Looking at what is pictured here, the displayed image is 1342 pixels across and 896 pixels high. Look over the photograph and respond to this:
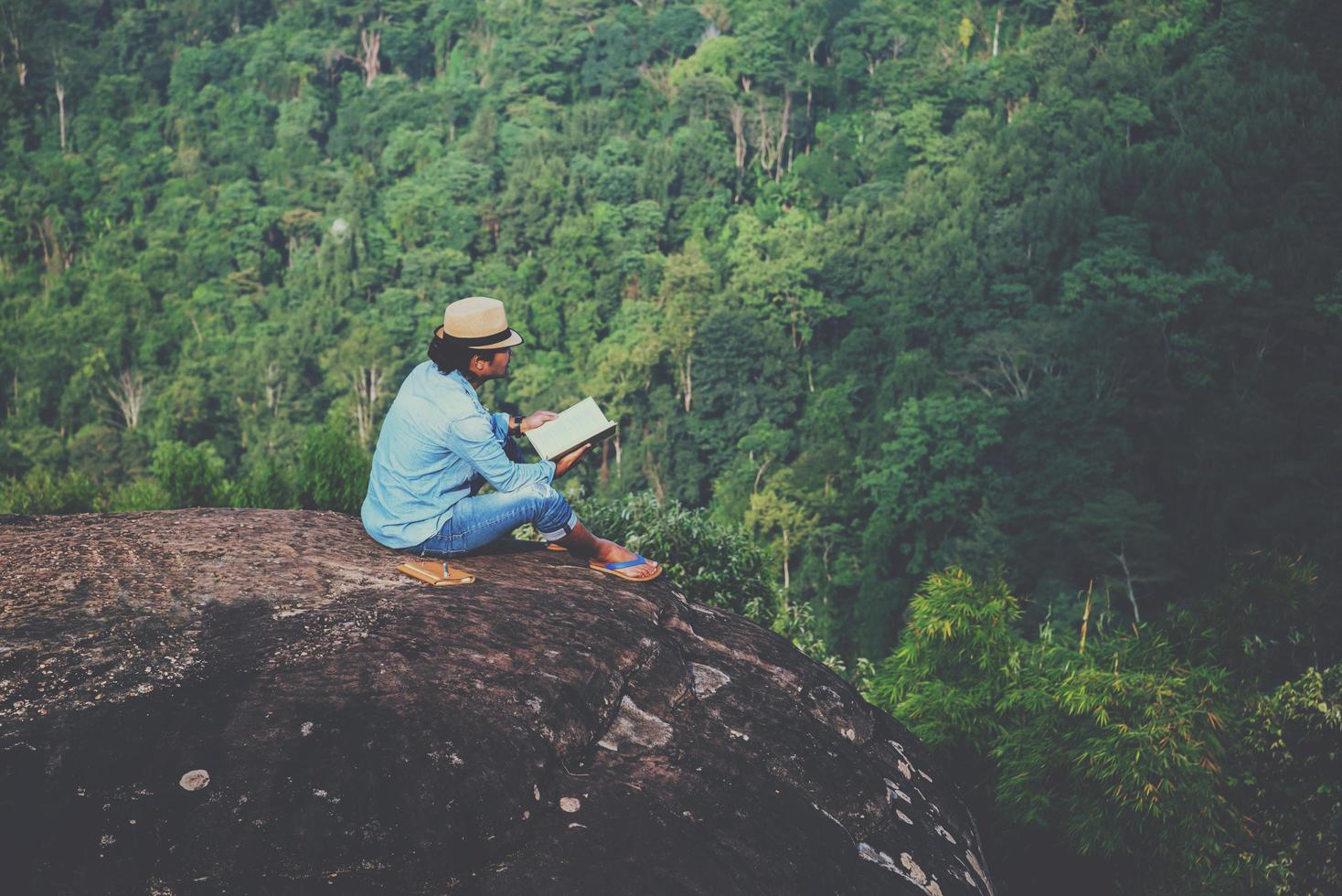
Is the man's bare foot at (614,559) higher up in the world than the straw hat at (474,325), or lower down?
lower down

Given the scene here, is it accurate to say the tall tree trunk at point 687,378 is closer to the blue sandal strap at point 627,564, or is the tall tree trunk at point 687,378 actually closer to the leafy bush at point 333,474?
the leafy bush at point 333,474

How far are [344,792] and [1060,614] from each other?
3126 cm

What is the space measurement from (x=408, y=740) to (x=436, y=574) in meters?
1.12

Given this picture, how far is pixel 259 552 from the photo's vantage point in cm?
511

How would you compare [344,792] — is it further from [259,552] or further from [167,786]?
[259,552]

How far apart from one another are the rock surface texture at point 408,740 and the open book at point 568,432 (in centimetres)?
50

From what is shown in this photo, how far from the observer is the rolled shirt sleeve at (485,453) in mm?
4988

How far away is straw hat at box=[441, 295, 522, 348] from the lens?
509 centimetres

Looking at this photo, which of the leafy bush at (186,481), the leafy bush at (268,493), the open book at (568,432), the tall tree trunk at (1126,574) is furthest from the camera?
the tall tree trunk at (1126,574)

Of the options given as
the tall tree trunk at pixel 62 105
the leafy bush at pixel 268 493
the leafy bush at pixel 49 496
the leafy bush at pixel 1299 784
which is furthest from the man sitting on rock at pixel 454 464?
the tall tree trunk at pixel 62 105

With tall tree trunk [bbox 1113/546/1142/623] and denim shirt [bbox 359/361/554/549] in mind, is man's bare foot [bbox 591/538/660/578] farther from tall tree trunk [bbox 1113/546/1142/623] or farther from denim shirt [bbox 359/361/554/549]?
tall tree trunk [bbox 1113/546/1142/623]

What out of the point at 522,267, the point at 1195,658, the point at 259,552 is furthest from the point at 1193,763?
the point at 522,267

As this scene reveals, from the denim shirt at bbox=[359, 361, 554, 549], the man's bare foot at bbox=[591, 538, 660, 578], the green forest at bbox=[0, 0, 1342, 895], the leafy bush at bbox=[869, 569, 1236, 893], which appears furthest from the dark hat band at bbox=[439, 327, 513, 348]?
the green forest at bbox=[0, 0, 1342, 895]

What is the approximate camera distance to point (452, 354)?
511cm
